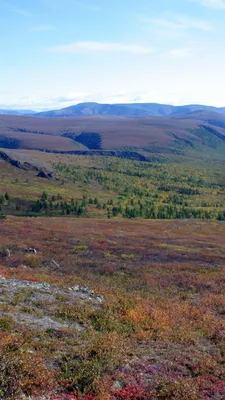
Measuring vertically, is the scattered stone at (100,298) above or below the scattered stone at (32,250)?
above

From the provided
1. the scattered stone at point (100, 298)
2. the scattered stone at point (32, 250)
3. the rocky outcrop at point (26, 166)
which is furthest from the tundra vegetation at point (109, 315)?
the rocky outcrop at point (26, 166)

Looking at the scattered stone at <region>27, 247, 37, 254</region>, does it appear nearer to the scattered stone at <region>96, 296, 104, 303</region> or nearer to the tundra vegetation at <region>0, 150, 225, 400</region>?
the tundra vegetation at <region>0, 150, 225, 400</region>

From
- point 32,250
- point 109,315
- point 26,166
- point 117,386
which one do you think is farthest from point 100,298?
point 26,166

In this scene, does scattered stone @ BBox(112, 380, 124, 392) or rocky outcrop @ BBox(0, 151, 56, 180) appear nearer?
scattered stone @ BBox(112, 380, 124, 392)

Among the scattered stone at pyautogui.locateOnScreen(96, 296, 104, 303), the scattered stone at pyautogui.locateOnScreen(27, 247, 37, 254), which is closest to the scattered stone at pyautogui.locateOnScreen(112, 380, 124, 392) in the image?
the scattered stone at pyautogui.locateOnScreen(96, 296, 104, 303)

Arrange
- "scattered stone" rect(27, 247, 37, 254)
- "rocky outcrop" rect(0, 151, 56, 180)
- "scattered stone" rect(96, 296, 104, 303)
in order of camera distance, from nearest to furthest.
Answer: "scattered stone" rect(96, 296, 104, 303) → "scattered stone" rect(27, 247, 37, 254) → "rocky outcrop" rect(0, 151, 56, 180)

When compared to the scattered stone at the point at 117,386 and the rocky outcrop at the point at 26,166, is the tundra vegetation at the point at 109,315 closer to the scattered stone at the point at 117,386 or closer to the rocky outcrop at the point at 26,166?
the scattered stone at the point at 117,386

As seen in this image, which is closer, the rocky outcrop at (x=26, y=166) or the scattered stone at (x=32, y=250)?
the scattered stone at (x=32, y=250)

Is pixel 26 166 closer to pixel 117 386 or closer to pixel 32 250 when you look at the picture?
pixel 32 250

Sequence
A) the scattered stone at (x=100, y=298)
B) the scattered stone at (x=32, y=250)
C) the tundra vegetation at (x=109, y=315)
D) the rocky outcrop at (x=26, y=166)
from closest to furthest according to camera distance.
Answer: the tundra vegetation at (x=109, y=315) → the scattered stone at (x=100, y=298) → the scattered stone at (x=32, y=250) → the rocky outcrop at (x=26, y=166)

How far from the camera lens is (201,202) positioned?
133 m

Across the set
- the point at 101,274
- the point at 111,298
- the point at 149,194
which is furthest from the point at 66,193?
the point at 111,298

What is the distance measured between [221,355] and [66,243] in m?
32.0

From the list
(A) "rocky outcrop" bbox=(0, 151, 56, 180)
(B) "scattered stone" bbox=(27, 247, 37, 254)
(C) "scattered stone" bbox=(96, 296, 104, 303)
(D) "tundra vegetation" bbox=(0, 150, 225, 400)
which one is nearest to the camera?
(D) "tundra vegetation" bbox=(0, 150, 225, 400)
